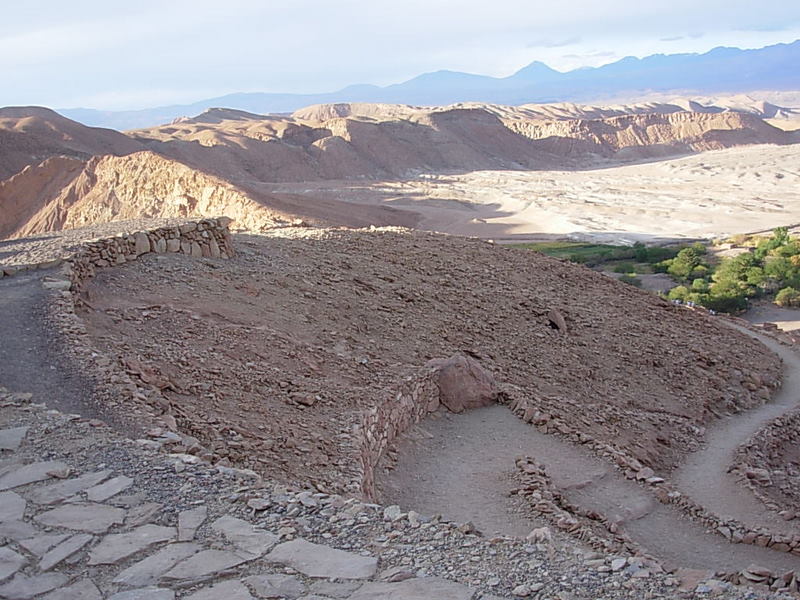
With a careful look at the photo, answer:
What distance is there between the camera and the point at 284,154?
66.6 metres

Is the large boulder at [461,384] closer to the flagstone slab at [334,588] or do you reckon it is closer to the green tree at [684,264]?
the flagstone slab at [334,588]

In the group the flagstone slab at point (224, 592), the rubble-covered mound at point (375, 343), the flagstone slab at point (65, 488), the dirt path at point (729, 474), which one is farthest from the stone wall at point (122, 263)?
the dirt path at point (729, 474)

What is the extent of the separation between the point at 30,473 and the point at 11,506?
40 cm

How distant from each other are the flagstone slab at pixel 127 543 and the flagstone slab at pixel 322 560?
0.59 meters

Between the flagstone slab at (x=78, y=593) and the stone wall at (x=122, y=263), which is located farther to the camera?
the stone wall at (x=122, y=263)

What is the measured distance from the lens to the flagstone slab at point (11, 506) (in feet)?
14.0

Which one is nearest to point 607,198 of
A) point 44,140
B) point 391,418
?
point 44,140

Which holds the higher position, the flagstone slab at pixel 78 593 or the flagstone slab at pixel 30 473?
the flagstone slab at pixel 30 473

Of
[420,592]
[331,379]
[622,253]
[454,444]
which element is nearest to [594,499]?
[454,444]

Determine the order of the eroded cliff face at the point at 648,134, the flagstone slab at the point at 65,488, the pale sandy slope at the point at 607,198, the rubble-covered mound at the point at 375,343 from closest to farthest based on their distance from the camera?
the flagstone slab at the point at 65,488
the rubble-covered mound at the point at 375,343
the pale sandy slope at the point at 607,198
the eroded cliff face at the point at 648,134

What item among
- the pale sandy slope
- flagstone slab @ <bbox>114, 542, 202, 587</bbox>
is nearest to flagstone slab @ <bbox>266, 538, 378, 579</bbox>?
flagstone slab @ <bbox>114, 542, 202, 587</bbox>

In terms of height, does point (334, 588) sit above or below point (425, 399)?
above

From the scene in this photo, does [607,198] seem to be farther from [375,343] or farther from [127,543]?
[127,543]

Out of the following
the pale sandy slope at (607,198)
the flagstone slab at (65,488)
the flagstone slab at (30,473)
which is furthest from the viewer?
the pale sandy slope at (607,198)
